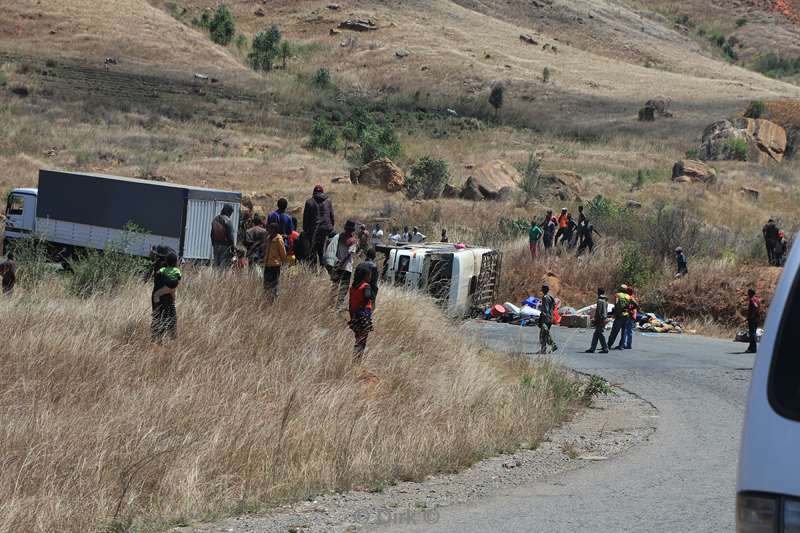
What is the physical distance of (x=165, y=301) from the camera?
499 inches

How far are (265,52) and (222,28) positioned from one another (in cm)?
862

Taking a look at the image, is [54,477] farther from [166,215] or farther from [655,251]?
[655,251]

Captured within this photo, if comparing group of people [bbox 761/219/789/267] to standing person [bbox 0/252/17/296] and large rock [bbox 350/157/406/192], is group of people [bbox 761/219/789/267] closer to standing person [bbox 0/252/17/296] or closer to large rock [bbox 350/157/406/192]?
large rock [bbox 350/157/406/192]

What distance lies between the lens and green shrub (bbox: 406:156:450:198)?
157 feet

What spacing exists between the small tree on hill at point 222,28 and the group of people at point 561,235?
71.6m

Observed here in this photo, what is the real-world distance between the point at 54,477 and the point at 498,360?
1018 centimetres

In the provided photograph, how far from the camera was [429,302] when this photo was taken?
18172 millimetres

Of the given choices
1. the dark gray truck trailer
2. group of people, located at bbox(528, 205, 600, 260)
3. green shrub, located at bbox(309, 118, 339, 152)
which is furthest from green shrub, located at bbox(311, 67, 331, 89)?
the dark gray truck trailer

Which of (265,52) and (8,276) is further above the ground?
(265,52)

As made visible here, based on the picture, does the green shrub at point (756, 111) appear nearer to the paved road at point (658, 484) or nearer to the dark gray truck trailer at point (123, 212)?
the dark gray truck trailer at point (123, 212)

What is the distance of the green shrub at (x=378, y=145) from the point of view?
182 ft

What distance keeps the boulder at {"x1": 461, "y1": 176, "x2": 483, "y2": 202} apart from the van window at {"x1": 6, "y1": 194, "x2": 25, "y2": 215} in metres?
21.2

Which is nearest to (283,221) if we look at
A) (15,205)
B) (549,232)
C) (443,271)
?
(443,271)

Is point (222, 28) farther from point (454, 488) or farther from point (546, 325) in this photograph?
point (454, 488)
